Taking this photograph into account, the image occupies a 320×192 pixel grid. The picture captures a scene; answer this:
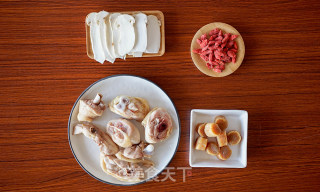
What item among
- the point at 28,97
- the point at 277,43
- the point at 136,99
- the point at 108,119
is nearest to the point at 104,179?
the point at 108,119

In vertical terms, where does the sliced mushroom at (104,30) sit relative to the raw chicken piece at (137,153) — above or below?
above

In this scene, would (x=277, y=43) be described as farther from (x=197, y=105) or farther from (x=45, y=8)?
(x=45, y=8)

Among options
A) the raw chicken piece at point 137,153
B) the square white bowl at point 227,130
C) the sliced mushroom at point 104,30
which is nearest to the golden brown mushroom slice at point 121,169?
the raw chicken piece at point 137,153

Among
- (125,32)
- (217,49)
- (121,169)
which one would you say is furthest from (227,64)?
(121,169)

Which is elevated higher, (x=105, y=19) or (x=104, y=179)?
(x=105, y=19)

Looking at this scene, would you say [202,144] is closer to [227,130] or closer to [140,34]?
[227,130]

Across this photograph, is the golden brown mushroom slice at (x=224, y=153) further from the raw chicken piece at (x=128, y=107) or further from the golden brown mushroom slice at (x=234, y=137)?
the raw chicken piece at (x=128, y=107)
